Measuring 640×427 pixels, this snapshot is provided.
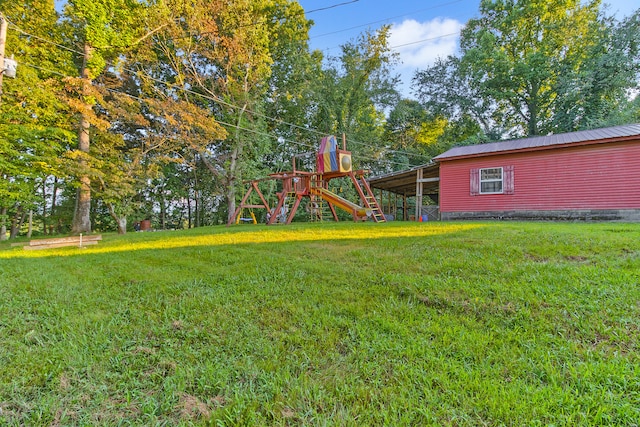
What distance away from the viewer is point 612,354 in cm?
168

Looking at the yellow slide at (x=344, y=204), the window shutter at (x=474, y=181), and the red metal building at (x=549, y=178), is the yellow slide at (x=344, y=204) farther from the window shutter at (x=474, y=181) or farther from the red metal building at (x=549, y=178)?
the window shutter at (x=474, y=181)

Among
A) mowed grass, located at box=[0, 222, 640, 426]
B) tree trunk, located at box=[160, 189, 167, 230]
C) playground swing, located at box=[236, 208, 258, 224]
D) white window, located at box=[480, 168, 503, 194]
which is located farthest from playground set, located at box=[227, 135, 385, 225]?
tree trunk, located at box=[160, 189, 167, 230]

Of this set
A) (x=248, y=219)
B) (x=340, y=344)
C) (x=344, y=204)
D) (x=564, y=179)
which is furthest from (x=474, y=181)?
(x=248, y=219)

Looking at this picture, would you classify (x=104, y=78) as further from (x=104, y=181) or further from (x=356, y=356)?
(x=356, y=356)

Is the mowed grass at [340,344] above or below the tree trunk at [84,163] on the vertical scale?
below

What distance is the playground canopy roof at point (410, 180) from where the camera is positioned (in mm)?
13148

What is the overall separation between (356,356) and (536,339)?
115 centimetres

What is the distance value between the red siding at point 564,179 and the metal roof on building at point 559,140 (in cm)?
26

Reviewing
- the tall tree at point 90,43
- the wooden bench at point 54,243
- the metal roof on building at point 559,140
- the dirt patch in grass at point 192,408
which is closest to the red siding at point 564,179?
the metal roof on building at point 559,140

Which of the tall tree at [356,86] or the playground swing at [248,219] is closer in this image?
the playground swing at [248,219]

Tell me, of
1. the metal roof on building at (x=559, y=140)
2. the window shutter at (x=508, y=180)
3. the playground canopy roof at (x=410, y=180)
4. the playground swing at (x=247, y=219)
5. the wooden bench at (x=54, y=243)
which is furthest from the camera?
the playground swing at (x=247, y=219)

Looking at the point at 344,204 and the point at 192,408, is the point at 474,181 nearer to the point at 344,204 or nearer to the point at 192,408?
the point at 344,204

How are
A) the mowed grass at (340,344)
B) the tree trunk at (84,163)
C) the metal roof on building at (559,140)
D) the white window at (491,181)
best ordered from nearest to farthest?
the mowed grass at (340,344) → the metal roof on building at (559,140) → the tree trunk at (84,163) → the white window at (491,181)

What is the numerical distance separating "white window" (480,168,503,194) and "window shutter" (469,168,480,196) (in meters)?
0.12
